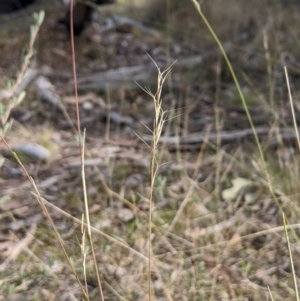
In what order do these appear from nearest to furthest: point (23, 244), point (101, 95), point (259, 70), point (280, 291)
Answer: point (280, 291) → point (23, 244) → point (101, 95) → point (259, 70)

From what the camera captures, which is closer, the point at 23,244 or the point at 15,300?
the point at 15,300

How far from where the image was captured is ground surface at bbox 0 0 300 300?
1.73 m

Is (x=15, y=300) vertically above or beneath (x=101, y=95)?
above

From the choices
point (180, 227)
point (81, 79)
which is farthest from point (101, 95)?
point (180, 227)

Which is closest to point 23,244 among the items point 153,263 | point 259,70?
point 153,263

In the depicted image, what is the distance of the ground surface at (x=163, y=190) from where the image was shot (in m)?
1.73

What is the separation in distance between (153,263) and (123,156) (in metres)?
0.85

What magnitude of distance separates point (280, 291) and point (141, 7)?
13.8 feet

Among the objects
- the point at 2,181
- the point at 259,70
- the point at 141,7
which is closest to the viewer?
the point at 2,181

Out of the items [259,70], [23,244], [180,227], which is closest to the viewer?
[23,244]

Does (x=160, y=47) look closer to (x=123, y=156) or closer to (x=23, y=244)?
(x=123, y=156)

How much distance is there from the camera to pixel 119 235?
6.39 feet

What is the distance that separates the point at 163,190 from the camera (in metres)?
2.23

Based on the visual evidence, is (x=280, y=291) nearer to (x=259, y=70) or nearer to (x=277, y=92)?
(x=277, y=92)
